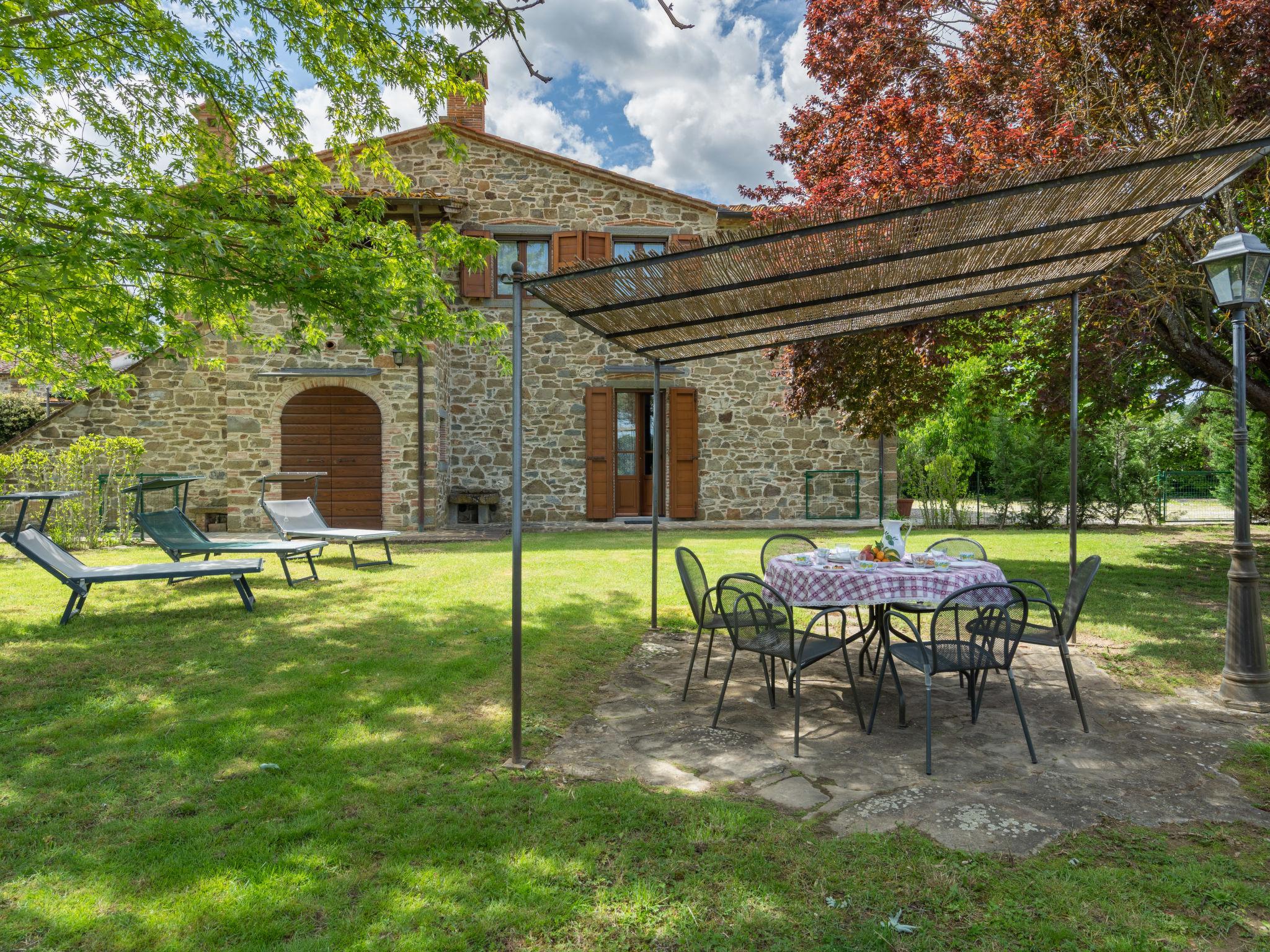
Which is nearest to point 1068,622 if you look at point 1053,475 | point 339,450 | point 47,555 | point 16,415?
point 47,555

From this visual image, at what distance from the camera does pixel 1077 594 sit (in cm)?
358

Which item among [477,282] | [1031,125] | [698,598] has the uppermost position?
[477,282]

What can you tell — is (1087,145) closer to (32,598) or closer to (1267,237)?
(1267,237)

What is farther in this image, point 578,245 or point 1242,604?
point 578,245

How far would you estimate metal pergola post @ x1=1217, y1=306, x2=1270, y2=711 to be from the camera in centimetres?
370

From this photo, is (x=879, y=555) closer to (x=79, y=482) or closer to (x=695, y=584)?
(x=695, y=584)

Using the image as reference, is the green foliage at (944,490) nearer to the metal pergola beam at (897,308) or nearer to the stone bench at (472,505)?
the stone bench at (472,505)

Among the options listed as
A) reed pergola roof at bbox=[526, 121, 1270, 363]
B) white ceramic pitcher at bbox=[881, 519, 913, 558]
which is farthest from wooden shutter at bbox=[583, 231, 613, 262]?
white ceramic pitcher at bbox=[881, 519, 913, 558]

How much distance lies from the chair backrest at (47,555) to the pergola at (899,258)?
3.71 m

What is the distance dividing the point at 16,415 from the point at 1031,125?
1635cm

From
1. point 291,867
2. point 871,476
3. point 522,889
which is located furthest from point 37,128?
→ point 871,476

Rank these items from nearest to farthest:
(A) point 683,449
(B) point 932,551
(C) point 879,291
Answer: (C) point 879,291, (B) point 932,551, (A) point 683,449

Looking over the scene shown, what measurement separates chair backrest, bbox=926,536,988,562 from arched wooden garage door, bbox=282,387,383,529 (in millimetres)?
8560

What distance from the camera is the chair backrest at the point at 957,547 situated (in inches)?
172
